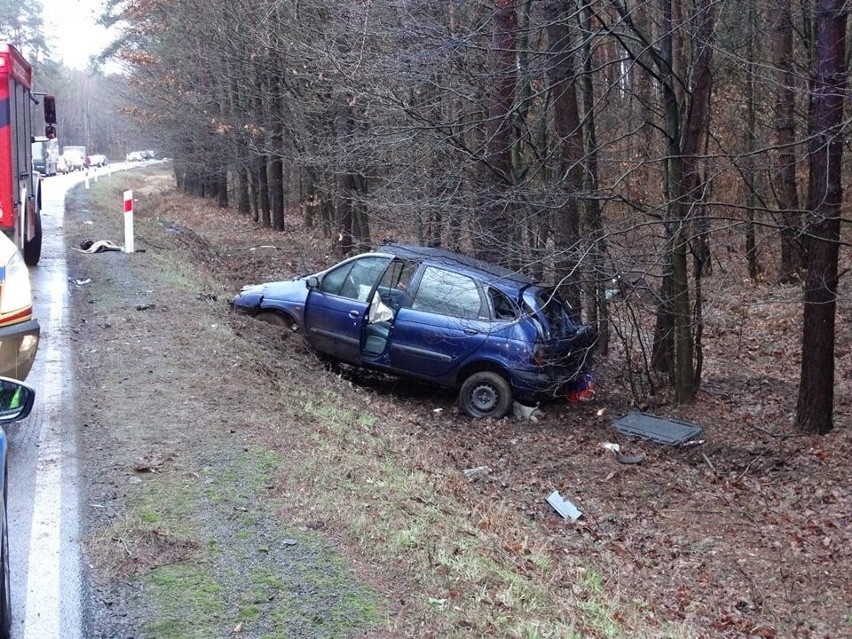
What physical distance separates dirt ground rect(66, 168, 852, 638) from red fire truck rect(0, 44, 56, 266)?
1289mm

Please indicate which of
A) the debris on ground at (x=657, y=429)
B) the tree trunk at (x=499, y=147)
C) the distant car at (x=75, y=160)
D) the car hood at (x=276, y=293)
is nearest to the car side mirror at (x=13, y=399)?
the tree trunk at (x=499, y=147)

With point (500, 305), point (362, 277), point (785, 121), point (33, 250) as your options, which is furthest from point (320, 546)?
point (785, 121)

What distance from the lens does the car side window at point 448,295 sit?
10516mm

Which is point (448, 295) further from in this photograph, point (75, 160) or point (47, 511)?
point (75, 160)

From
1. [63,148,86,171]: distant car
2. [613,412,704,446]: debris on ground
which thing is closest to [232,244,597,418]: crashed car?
[613,412,704,446]: debris on ground

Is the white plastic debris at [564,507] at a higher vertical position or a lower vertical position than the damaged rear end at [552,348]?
lower

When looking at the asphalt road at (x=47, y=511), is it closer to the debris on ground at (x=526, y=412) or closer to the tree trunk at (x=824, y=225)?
the debris on ground at (x=526, y=412)

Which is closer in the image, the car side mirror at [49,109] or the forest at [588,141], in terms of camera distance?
the forest at [588,141]

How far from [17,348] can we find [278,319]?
565 cm

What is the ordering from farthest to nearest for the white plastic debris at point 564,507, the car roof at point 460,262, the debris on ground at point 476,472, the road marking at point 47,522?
the car roof at point 460,262, the debris on ground at point 476,472, the white plastic debris at point 564,507, the road marking at point 47,522

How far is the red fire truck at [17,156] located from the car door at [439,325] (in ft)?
19.7

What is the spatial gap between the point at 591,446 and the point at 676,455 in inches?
36.4

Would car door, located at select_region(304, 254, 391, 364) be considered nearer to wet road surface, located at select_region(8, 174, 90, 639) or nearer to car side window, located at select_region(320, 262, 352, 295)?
car side window, located at select_region(320, 262, 352, 295)

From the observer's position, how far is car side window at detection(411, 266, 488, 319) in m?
10.5
